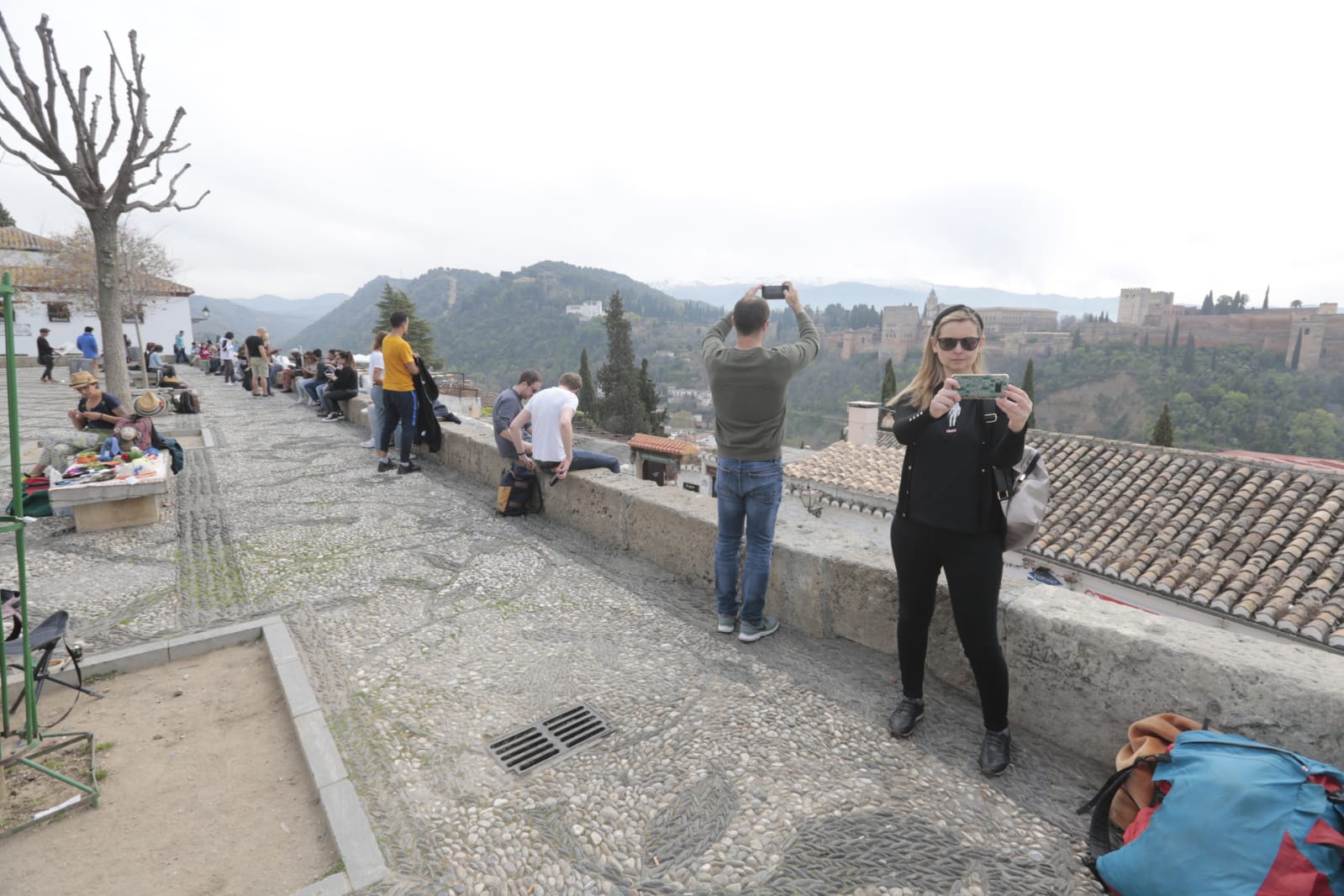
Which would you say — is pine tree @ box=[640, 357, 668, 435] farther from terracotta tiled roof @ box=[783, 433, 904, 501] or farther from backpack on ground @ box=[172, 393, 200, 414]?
backpack on ground @ box=[172, 393, 200, 414]

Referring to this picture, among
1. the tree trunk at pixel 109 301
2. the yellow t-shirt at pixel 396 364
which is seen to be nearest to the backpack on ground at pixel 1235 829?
the yellow t-shirt at pixel 396 364

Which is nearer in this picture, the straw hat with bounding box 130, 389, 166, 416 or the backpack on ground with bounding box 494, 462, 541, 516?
the backpack on ground with bounding box 494, 462, 541, 516

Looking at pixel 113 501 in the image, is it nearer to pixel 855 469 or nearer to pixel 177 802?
pixel 177 802

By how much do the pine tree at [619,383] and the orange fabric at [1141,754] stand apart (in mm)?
46907

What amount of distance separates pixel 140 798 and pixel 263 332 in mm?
17001

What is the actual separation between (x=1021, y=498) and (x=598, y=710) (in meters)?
1.97

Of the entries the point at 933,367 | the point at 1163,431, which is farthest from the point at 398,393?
the point at 1163,431

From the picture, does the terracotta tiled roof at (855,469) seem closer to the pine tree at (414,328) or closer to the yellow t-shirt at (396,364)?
the yellow t-shirt at (396,364)

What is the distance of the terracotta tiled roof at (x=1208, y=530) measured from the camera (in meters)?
10.3

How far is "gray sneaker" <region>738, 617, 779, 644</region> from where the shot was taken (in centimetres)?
348

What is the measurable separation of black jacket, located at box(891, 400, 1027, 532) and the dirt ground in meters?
2.43

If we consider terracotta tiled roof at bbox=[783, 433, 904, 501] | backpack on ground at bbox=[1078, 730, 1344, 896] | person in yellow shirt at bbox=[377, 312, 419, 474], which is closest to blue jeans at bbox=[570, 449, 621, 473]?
person in yellow shirt at bbox=[377, 312, 419, 474]

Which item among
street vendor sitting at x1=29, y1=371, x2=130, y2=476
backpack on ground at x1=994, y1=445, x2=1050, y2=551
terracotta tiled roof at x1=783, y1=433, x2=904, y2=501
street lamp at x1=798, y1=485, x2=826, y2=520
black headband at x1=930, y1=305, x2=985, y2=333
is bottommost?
street lamp at x1=798, y1=485, x2=826, y2=520

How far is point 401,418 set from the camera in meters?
→ 7.49
